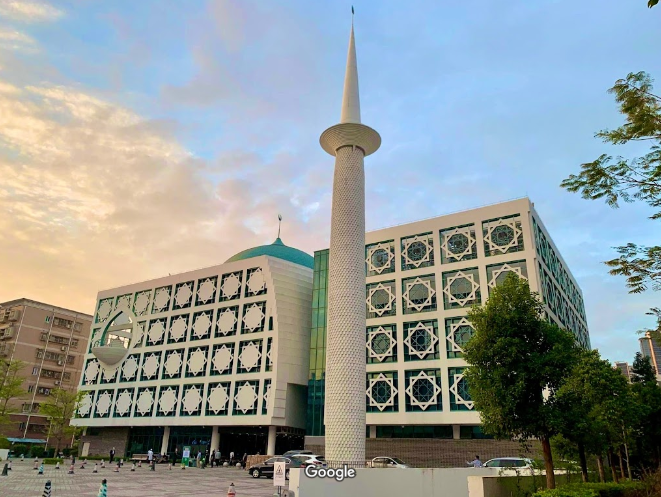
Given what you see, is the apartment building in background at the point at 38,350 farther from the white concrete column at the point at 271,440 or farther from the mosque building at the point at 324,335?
the white concrete column at the point at 271,440

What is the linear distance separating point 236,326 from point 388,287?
15799 millimetres

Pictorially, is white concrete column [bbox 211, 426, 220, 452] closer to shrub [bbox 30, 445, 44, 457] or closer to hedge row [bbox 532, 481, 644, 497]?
shrub [bbox 30, 445, 44, 457]

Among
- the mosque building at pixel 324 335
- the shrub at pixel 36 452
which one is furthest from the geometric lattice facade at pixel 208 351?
the shrub at pixel 36 452

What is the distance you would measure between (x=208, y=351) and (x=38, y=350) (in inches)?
1477

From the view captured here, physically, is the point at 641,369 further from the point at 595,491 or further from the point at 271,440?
the point at 595,491

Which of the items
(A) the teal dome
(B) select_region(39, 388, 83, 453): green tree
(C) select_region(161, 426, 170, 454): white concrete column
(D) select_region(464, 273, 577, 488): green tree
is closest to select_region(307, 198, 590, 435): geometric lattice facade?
(A) the teal dome

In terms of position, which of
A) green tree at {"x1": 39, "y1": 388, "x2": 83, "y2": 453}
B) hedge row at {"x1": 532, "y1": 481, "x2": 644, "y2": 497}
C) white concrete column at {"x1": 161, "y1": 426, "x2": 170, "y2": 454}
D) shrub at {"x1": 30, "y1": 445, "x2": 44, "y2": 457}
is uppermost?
green tree at {"x1": 39, "y1": 388, "x2": 83, "y2": 453}

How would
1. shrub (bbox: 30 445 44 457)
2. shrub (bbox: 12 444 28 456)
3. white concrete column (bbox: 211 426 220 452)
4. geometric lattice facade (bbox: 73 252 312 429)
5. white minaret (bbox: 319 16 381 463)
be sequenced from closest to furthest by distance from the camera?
white minaret (bbox: 319 16 381 463) < geometric lattice facade (bbox: 73 252 312 429) < white concrete column (bbox: 211 426 220 452) < shrub (bbox: 30 445 44 457) < shrub (bbox: 12 444 28 456)

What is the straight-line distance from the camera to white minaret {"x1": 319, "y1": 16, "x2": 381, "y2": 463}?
87.4 feet

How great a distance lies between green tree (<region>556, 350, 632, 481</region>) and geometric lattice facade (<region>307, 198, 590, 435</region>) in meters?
14.0

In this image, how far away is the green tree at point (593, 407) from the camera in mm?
17250

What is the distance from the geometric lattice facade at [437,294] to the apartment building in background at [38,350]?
4709 cm

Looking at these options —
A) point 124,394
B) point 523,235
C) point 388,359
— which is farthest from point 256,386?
point 523,235

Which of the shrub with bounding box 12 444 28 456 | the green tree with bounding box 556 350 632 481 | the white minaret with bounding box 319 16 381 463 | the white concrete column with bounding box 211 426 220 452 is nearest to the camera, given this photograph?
the green tree with bounding box 556 350 632 481
